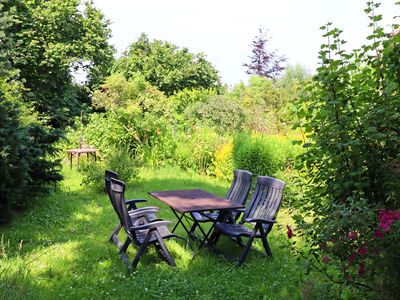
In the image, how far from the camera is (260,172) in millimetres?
9461

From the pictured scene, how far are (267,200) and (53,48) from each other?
723 inches

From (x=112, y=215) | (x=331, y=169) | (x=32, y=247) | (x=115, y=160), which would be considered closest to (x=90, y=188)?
(x=115, y=160)

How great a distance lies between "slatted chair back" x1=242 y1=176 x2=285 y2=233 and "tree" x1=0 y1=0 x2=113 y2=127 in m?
15.5

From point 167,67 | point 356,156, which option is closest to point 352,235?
point 356,156

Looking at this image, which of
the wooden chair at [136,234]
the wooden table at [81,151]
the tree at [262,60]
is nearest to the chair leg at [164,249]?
the wooden chair at [136,234]

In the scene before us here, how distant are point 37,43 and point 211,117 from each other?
11.4m

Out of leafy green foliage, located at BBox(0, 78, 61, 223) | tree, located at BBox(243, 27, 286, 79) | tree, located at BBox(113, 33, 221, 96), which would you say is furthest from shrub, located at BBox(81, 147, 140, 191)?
tree, located at BBox(243, 27, 286, 79)

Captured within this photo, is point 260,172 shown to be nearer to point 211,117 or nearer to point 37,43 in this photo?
point 211,117

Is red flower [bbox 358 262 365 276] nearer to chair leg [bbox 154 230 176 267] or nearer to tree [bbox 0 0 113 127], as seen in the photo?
chair leg [bbox 154 230 176 267]

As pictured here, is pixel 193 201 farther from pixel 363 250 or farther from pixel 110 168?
pixel 110 168

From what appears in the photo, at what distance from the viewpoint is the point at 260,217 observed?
536 centimetres

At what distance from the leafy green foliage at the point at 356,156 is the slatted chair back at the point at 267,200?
1959mm

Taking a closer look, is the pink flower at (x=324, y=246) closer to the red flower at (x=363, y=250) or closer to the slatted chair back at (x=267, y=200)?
the red flower at (x=363, y=250)

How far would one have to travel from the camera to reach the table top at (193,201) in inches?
197
